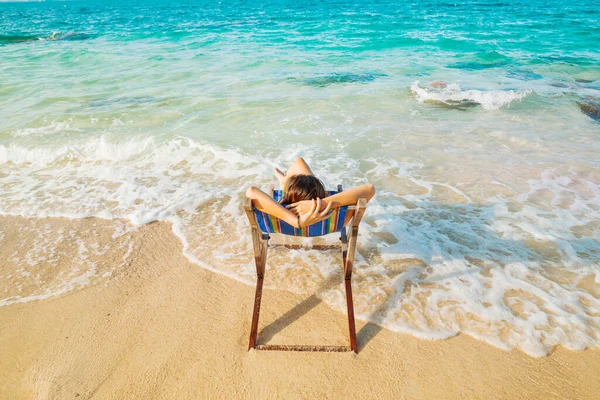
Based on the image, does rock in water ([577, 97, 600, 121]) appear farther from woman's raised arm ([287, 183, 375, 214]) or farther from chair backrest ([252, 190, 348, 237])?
chair backrest ([252, 190, 348, 237])

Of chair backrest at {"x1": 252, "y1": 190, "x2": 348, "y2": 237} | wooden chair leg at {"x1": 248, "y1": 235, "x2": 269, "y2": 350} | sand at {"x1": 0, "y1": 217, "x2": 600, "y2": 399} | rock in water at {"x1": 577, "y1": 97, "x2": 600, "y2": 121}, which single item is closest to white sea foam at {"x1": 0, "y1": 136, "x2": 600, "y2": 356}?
sand at {"x1": 0, "y1": 217, "x2": 600, "y2": 399}

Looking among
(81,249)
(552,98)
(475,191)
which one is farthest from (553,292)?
(552,98)

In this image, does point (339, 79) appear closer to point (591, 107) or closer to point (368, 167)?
point (368, 167)

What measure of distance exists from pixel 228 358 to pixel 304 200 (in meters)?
1.27

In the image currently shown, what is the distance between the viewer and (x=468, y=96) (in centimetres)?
891

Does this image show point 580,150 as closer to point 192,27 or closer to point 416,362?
point 416,362

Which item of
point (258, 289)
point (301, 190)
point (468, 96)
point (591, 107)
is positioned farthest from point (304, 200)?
point (591, 107)

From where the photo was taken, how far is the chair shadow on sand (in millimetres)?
2878

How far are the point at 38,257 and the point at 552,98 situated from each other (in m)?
10.9

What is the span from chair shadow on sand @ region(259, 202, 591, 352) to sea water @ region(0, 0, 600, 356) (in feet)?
0.07

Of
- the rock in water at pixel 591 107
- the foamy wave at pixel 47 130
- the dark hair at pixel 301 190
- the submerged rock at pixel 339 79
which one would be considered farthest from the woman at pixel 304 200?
the submerged rock at pixel 339 79

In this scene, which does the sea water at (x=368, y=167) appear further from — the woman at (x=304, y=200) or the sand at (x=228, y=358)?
the woman at (x=304, y=200)

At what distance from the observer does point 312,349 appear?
2533mm

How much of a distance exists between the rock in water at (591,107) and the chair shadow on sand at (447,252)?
5.46 meters
